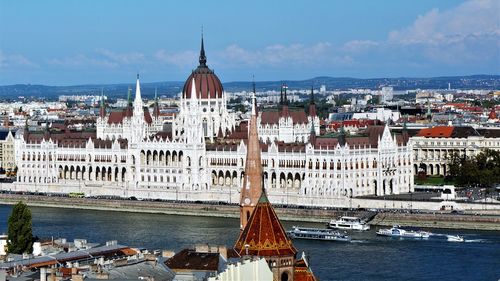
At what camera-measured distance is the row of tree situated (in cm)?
8238

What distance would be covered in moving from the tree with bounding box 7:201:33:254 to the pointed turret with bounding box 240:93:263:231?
249 inches

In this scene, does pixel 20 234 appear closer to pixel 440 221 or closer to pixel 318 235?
pixel 318 235

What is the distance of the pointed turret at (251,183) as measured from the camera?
44.3 m

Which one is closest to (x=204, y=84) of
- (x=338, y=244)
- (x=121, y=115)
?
(x=121, y=115)

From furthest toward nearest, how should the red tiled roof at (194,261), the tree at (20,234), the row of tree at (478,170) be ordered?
1. the row of tree at (478,170)
2. the tree at (20,234)
3. the red tiled roof at (194,261)

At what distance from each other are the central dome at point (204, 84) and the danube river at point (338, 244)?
40.9 ft

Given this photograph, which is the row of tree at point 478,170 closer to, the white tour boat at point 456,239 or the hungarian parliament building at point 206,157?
the hungarian parliament building at point 206,157

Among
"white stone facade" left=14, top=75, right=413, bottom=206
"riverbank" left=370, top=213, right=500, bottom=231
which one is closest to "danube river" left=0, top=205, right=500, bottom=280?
"riverbank" left=370, top=213, right=500, bottom=231

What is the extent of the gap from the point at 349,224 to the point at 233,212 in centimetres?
955

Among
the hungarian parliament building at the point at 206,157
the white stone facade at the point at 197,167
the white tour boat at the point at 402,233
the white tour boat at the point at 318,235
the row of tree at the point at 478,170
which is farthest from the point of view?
the row of tree at the point at 478,170

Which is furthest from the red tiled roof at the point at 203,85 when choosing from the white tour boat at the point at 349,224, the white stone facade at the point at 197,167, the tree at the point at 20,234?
the tree at the point at 20,234

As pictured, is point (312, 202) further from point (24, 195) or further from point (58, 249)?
point (58, 249)

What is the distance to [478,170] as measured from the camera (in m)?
83.2

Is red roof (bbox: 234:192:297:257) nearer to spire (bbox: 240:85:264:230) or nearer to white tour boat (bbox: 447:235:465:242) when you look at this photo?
spire (bbox: 240:85:264:230)
